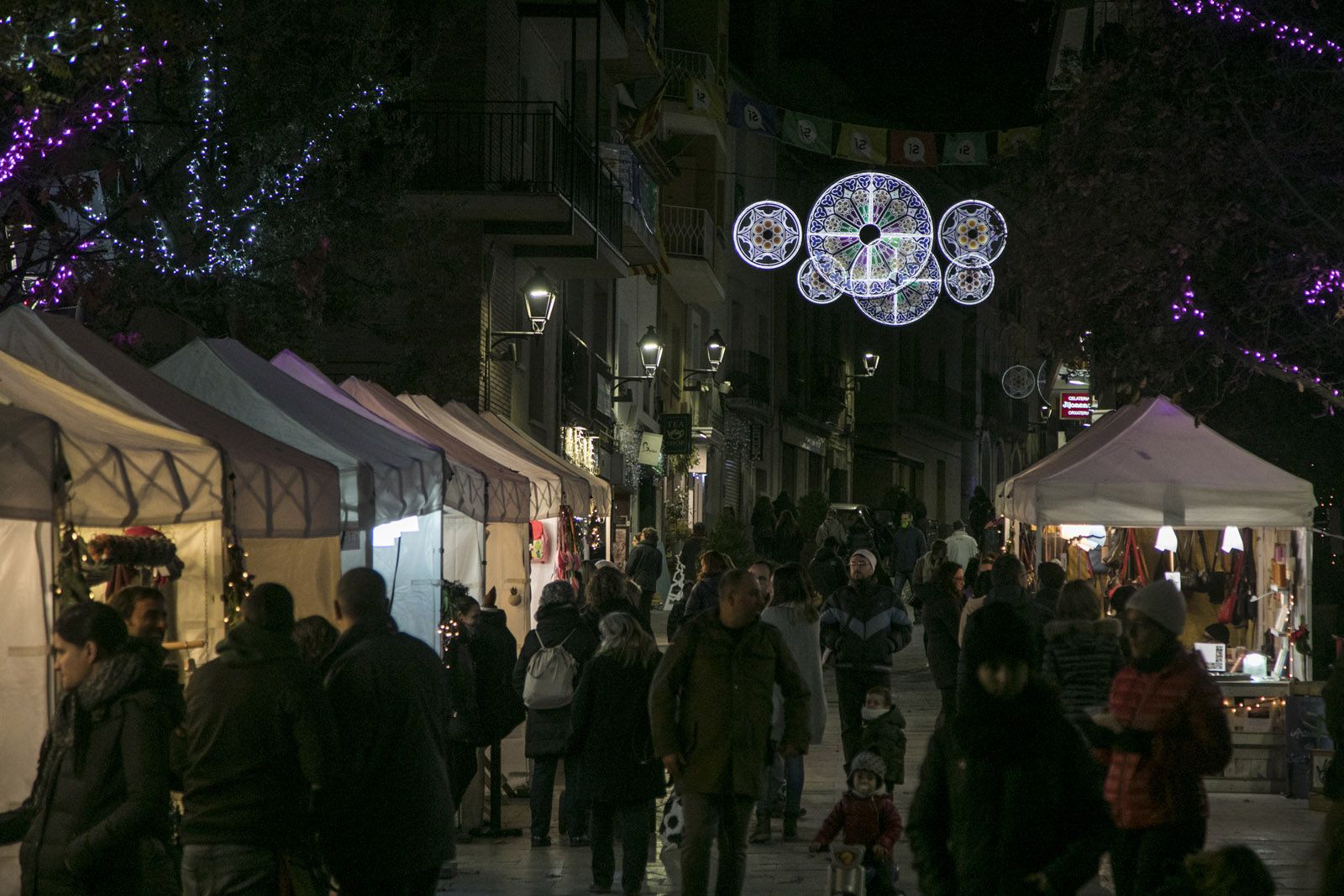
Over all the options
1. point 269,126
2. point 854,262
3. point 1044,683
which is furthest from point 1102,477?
Answer: point 1044,683

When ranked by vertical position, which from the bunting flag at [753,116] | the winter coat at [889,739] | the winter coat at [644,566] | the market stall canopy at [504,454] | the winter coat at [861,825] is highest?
the bunting flag at [753,116]

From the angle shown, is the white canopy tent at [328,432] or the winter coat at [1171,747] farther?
the white canopy tent at [328,432]

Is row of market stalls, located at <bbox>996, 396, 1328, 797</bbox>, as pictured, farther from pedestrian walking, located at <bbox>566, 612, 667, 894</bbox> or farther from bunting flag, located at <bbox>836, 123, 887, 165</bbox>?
bunting flag, located at <bbox>836, 123, 887, 165</bbox>

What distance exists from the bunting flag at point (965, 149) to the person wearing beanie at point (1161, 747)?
1861 centimetres

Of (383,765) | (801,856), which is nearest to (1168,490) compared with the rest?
(801,856)

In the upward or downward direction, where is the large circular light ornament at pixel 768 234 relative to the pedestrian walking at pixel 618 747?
upward

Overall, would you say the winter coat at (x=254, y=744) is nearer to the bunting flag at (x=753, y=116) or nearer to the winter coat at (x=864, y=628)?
the winter coat at (x=864, y=628)

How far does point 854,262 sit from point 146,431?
1225cm

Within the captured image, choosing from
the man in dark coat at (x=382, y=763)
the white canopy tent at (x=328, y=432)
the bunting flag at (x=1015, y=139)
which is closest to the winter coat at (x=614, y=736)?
the white canopy tent at (x=328, y=432)

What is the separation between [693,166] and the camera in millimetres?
37219

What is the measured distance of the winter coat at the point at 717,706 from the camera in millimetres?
7711

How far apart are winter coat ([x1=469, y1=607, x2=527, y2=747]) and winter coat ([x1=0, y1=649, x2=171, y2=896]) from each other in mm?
5139

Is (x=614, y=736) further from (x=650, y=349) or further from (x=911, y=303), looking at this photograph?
(x=650, y=349)

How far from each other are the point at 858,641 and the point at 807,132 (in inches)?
556
